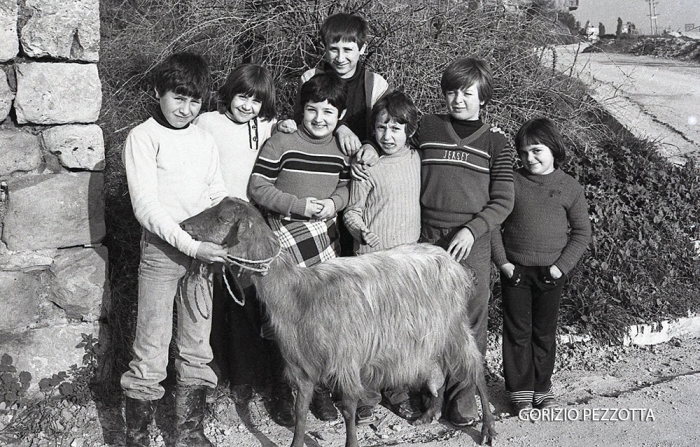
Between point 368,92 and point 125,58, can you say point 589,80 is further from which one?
point 125,58

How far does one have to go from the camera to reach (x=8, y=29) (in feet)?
13.2

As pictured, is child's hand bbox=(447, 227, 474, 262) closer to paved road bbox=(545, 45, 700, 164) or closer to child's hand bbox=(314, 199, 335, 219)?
child's hand bbox=(314, 199, 335, 219)

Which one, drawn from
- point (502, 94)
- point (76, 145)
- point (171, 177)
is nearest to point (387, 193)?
point (171, 177)

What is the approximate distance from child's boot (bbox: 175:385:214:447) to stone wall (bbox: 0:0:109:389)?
2.92 ft

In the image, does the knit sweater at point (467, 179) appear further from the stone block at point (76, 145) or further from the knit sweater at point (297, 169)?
the stone block at point (76, 145)

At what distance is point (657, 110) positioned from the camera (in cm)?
902

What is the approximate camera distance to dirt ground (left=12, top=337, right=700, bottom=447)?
428cm

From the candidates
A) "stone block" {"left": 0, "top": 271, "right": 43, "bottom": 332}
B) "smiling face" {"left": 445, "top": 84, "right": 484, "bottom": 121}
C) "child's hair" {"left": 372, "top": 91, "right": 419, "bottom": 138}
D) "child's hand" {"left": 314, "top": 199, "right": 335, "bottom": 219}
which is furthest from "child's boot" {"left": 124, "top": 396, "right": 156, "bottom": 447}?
"smiling face" {"left": 445, "top": 84, "right": 484, "bottom": 121}

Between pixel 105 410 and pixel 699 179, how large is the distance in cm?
592

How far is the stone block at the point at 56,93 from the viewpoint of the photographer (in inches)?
162

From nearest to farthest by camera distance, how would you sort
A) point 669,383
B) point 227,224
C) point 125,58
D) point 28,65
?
point 227,224
point 28,65
point 669,383
point 125,58

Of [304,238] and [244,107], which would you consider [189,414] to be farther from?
[244,107]

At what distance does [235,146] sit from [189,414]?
168 cm

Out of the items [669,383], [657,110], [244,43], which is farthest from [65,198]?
[657,110]
